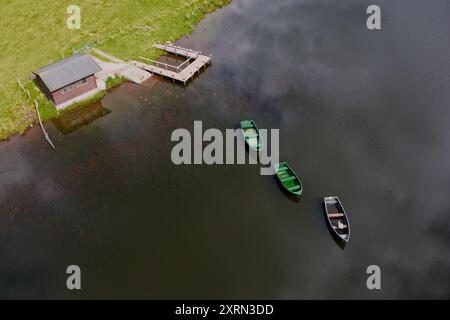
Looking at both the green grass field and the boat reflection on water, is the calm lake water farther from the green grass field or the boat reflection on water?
the green grass field

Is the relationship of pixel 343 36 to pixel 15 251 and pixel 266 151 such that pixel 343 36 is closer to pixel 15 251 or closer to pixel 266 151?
pixel 266 151

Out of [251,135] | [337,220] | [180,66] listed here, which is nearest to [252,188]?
[251,135]

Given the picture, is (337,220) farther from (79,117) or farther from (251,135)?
(79,117)

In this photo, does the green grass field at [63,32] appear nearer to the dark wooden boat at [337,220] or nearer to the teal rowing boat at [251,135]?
the teal rowing boat at [251,135]

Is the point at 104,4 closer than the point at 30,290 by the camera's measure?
No

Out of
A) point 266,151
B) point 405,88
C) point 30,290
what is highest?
point 405,88

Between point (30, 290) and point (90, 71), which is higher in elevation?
point (90, 71)

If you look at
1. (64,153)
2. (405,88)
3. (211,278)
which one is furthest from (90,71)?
(405,88)
